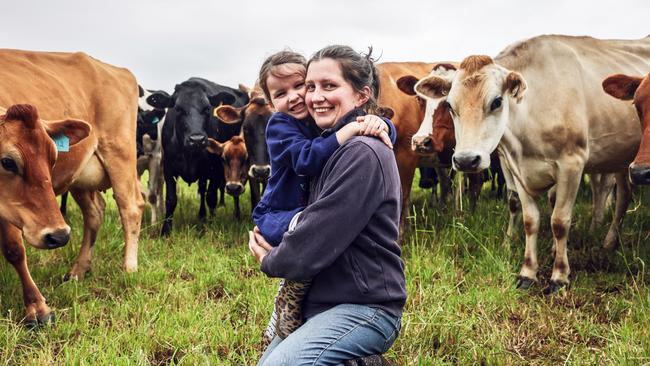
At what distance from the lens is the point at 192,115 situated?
7.63 m

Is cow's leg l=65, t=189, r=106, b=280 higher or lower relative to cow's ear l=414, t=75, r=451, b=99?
lower

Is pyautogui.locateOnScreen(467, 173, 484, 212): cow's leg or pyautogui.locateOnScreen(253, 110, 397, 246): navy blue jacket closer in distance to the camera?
pyautogui.locateOnScreen(253, 110, 397, 246): navy blue jacket

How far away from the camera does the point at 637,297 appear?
4.33 meters

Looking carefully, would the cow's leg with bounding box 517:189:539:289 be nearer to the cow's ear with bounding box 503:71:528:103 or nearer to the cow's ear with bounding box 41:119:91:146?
the cow's ear with bounding box 503:71:528:103

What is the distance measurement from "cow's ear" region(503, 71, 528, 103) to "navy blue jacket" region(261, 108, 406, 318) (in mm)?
2731

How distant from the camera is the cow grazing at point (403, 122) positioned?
650 cm

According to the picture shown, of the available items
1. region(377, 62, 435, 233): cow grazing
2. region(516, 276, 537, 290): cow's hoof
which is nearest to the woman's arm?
region(516, 276, 537, 290): cow's hoof

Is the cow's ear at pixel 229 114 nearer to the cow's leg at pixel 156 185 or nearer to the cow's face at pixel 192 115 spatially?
the cow's face at pixel 192 115

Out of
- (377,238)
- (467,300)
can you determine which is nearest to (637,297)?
(467,300)

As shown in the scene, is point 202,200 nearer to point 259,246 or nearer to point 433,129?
point 433,129

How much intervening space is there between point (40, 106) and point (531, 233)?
164 inches

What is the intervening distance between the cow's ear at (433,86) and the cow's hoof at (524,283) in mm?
A: 1840

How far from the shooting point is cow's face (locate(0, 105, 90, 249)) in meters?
3.83

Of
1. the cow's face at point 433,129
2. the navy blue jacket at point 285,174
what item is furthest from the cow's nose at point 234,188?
the navy blue jacket at point 285,174
